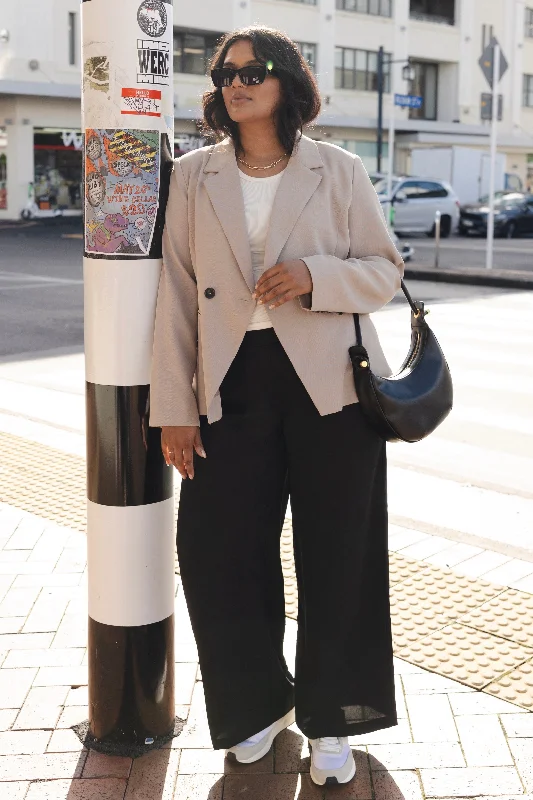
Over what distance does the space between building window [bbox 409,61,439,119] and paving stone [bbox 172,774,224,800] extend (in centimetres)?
4677

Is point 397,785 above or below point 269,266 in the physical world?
below

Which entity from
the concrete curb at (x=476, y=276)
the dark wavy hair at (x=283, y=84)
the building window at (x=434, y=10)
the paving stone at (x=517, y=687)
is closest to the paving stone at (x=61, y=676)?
the paving stone at (x=517, y=687)

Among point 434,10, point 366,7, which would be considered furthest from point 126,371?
point 434,10

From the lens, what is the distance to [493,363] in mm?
9195

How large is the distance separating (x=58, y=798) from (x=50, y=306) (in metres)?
11.0

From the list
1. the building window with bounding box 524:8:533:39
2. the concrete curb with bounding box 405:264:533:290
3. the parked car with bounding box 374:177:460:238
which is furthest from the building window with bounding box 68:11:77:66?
the building window with bounding box 524:8:533:39

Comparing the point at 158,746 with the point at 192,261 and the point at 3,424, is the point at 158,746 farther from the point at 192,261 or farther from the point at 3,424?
the point at 3,424

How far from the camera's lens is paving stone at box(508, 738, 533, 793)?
290 centimetres

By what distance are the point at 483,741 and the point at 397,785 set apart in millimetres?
334

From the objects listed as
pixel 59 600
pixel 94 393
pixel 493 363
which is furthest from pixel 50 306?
pixel 94 393

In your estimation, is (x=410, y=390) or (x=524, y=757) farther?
(x=524, y=757)

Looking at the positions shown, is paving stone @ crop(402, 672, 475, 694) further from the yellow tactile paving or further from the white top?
the white top

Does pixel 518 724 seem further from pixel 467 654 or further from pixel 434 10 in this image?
pixel 434 10

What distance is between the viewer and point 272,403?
282 cm
